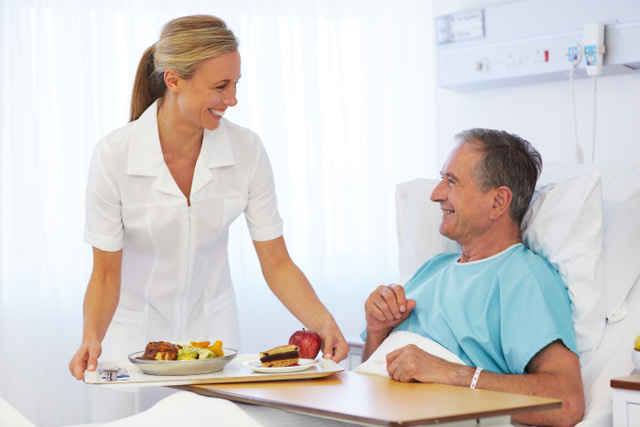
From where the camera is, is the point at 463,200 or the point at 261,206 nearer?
the point at 463,200

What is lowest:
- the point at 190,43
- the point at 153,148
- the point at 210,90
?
the point at 153,148

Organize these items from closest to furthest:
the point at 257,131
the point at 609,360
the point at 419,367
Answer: the point at 419,367 < the point at 609,360 < the point at 257,131

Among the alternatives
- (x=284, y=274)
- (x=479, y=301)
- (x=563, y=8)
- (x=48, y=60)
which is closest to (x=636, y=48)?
(x=563, y=8)

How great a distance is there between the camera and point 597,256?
2.02m

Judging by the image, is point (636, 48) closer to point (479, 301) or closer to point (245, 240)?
point (479, 301)

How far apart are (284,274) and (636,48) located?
146cm

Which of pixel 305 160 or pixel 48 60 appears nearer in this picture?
pixel 48 60

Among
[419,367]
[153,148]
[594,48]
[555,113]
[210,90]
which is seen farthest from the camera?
[555,113]

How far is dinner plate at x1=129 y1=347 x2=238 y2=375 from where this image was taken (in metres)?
1.75

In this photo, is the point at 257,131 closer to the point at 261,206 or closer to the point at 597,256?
the point at 261,206

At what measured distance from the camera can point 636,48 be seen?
2764mm

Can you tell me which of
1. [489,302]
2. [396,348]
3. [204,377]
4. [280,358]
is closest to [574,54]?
[489,302]

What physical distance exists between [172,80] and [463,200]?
84 cm

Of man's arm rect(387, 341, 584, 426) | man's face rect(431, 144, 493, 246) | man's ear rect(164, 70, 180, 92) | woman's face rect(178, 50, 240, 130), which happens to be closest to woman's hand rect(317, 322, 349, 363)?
man's arm rect(387, 341, 584, 426)
